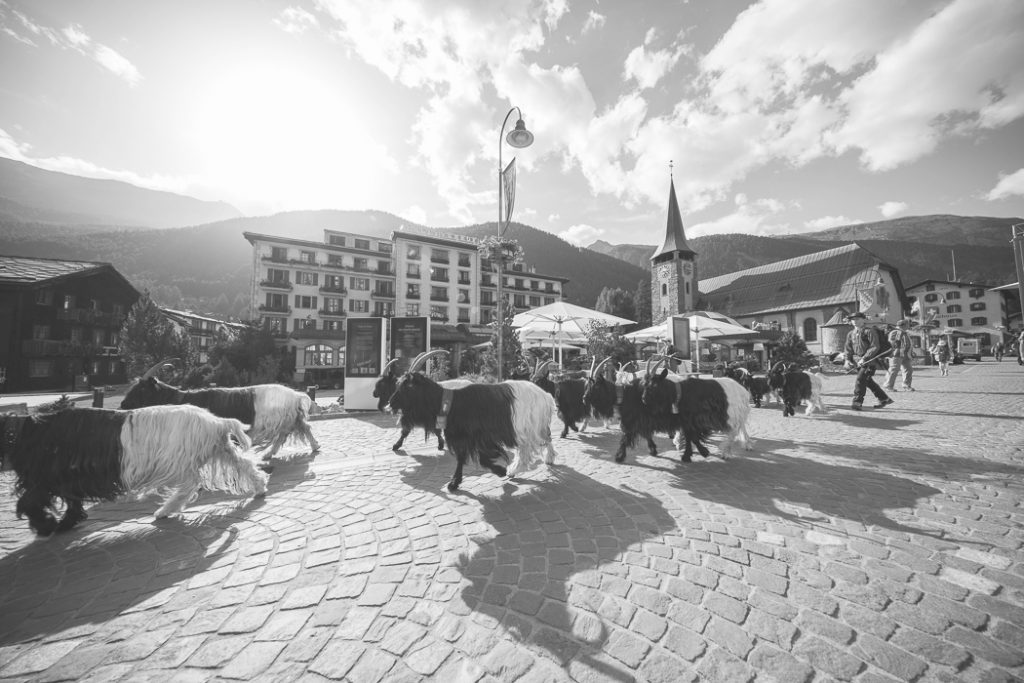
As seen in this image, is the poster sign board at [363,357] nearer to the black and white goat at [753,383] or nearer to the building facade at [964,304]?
the black and white goat at [753,383]

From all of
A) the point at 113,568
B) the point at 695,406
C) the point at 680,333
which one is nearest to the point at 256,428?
the point at 113,568

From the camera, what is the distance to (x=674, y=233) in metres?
51.3

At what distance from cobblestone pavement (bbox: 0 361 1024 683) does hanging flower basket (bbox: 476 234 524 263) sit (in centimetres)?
618

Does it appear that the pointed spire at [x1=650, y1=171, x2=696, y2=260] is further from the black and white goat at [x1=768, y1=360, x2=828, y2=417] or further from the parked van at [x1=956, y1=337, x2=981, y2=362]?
the black and white goat at [x1=768, y1=360, x2=828, y2=417]

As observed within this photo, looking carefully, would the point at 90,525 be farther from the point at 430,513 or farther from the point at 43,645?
the point at 430,513

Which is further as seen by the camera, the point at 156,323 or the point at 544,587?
the point at 156,323

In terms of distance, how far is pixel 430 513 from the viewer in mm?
3576

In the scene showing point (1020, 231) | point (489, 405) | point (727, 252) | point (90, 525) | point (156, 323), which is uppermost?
point (727, 252)

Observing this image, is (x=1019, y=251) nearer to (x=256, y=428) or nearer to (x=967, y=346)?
(x=256, y=428)

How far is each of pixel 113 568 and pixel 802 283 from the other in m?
63.6

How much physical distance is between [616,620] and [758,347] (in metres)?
46.1

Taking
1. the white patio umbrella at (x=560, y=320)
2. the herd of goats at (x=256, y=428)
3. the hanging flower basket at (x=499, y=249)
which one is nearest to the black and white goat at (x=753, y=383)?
the white patio umbrella at (x=560, y=320)

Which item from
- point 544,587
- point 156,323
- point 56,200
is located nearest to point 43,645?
point 544,587

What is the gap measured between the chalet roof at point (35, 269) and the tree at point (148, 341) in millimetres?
10206
